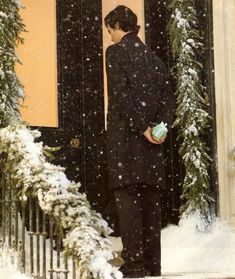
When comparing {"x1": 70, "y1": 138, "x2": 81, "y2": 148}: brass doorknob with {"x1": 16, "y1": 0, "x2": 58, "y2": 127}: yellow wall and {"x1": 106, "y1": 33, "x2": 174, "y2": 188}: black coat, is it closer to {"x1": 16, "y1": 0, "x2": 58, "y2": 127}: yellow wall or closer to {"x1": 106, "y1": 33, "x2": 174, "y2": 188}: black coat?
{"x1": 16, "y1": 0, "x2": 58, "y2": 127}: yellow wall

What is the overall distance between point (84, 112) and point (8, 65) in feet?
5.08

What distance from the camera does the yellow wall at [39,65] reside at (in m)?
7.80

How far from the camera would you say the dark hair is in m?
5.90

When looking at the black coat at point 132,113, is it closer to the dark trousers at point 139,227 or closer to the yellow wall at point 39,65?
the dark trousers at point 139,227

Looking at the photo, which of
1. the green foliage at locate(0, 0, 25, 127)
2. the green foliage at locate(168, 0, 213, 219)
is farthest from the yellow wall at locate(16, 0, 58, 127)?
the green foliage at locate(168, 0, 213, 219)

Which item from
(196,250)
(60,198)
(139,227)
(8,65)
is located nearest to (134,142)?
(139,227)

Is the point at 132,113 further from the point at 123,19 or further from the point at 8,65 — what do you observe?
the point at 8,65

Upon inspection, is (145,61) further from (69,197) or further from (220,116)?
(220,116)

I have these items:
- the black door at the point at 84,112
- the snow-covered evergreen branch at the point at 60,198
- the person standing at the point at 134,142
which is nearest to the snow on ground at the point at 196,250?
the black door at the point at 84,112

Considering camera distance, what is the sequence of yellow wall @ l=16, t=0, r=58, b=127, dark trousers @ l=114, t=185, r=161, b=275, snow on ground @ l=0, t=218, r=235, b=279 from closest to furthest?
1. dark trousers @ l=114, t=185, r=161, b=275
2. snow on ground @ l=0, t=218, r=235, b=279
3. yellow wall @ l=16, t=0, r=58, b=127

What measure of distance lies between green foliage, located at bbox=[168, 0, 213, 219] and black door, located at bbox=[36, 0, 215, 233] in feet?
0.83

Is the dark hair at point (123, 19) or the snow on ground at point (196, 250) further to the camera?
the snow on ground at point (196, 250)

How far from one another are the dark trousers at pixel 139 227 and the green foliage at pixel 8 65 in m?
1.26

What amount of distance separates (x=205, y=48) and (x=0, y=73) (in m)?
2.63
